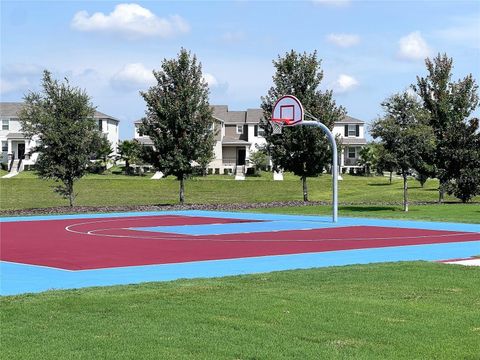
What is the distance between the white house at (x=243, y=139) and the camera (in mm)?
77938

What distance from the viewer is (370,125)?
121 ft

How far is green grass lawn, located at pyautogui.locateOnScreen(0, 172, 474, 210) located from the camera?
50469 mm

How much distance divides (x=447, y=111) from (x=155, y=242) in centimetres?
2690

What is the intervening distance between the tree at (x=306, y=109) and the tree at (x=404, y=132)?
589 centimetres

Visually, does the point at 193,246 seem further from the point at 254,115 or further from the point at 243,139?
the point at 254,115

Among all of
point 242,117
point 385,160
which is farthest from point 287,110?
point 242,117

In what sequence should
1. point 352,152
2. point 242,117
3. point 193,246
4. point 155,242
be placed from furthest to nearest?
point 242,117 < point 352,152 < point 155,242 < point 193,246

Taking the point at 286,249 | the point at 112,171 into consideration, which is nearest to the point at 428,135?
the point at 286,249

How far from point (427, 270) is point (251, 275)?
3410mm

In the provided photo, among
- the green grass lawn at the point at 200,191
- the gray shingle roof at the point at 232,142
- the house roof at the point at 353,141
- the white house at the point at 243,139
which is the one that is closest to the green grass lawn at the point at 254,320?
the green grass lawn at the point at 200,191

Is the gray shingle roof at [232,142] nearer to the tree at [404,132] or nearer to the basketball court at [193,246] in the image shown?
the tree at [404,132]

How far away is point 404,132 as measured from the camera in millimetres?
35719

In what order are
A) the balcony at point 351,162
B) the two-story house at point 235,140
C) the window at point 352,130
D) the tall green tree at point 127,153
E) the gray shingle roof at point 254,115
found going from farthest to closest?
1. the window at point 352,130
2. the gray shingle roof at point 254,115
3. the balcony at point 351,162
4. the two-story house at point 235,140
5. the tall green tree at point 127,153

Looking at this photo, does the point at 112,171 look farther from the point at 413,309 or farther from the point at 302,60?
the point at 413,309
